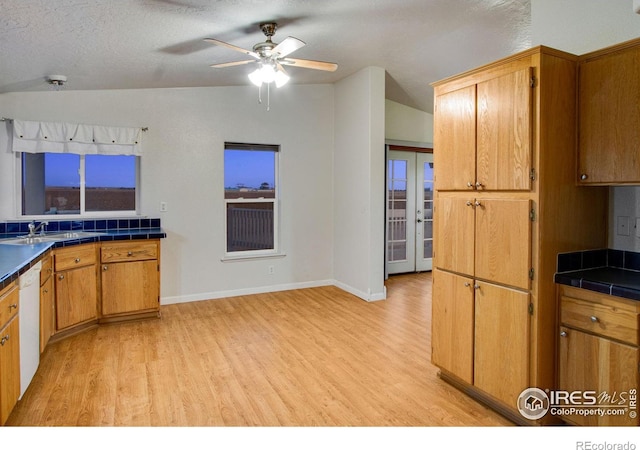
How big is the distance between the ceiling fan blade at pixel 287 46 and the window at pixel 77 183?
252 cm

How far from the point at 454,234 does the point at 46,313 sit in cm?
325

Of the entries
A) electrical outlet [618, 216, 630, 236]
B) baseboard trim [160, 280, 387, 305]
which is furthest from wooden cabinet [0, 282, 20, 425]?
electrical outlet [618, 216, 630, 236]

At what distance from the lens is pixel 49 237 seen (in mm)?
3869

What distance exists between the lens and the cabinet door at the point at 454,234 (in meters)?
2.49

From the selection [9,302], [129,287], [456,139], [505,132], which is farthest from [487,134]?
[129,287]

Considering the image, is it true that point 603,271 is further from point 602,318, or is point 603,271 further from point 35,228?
point 35,228

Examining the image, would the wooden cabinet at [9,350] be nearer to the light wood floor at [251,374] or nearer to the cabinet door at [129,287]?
the light wood floor at [251,374]

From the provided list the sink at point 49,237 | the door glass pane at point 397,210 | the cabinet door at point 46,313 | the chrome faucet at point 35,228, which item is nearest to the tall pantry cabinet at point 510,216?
the cabinet door at point 46,313

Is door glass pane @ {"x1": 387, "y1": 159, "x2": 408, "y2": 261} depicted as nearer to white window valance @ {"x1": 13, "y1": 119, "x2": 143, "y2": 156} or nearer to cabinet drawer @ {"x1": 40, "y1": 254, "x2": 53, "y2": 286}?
white window valance @ {"x1": 13, "y1": 119, "x2": 143, "y2": 156}

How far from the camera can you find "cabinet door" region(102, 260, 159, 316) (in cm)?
389

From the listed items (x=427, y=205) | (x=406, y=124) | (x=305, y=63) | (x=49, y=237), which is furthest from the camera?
(x=427, y=205)
